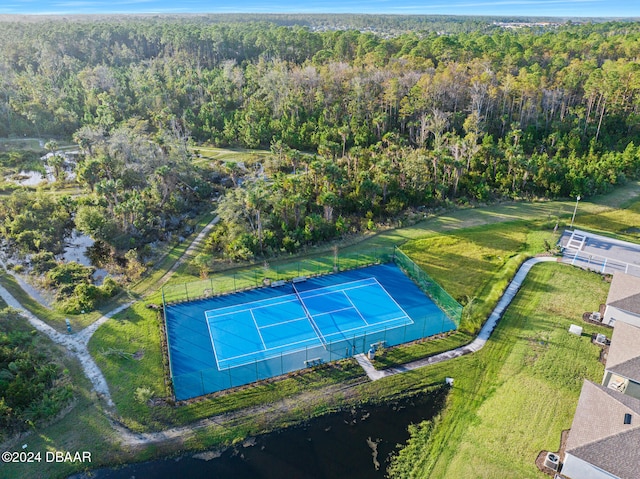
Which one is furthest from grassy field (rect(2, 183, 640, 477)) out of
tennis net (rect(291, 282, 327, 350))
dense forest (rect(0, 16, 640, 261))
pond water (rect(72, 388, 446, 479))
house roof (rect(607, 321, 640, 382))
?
dense forest (rect(0, 16, 640, 261))

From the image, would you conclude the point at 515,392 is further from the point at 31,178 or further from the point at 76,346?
the point at 31,178

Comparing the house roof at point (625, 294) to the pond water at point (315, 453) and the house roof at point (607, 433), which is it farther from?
→ the pond water at point (315, 453)

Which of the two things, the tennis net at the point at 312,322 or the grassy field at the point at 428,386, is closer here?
the grassy field at the point at 428,386

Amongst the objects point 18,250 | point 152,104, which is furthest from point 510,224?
point 152,104

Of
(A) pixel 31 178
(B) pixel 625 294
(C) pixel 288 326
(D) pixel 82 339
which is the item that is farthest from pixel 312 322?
(A) pixel 31 178

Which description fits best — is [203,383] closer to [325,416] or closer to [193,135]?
[325,416]

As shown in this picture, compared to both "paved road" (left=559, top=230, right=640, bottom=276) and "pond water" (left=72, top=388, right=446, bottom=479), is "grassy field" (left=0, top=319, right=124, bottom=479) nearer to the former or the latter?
"pond water" (left=72, top=388, right=446, bottom=479)

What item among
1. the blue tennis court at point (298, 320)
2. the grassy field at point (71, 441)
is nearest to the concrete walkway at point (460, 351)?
the blue tennis court at point (298, 320)
